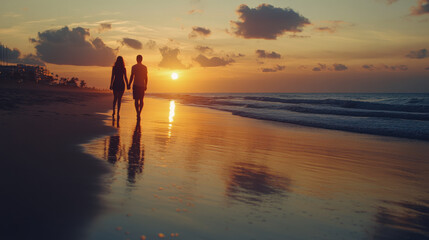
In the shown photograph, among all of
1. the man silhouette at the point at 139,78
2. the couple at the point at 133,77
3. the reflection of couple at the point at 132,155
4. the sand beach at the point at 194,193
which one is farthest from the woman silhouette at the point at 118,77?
the sand beach at the point at 194,193

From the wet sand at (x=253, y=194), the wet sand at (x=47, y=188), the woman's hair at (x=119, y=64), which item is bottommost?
the wet sand at (x=253, y=194)

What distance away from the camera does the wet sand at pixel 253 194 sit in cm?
251

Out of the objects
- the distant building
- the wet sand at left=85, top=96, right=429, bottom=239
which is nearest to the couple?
the wet sand at left=85, top=96, right=429, bottom=239

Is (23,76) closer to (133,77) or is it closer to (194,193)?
(133,77)

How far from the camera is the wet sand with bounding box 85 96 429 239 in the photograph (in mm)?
2506

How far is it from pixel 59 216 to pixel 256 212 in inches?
66.4

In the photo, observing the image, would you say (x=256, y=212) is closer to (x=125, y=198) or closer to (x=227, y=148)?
(x=125, y=198)

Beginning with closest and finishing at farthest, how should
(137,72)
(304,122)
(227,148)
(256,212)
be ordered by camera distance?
(256,212)
(227,148)
(137,72)
(304,122)

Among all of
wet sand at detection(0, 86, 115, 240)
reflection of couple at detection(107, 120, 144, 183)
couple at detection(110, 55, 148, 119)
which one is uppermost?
couple at detection(110, 55, 148, 119)

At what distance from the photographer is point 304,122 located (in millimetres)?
14281

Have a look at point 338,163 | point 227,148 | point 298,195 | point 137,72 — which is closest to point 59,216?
point 298,195

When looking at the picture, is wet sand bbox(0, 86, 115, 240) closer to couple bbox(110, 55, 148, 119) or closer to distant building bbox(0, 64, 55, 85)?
couple bbox(110, 55, 148, 119)

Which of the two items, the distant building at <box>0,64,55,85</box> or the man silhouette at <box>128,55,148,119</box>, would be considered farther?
the distant building at <box>0,64,55,85</box>

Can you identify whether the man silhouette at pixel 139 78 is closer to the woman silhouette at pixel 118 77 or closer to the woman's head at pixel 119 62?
the woman silhouette at pixel 118 77
